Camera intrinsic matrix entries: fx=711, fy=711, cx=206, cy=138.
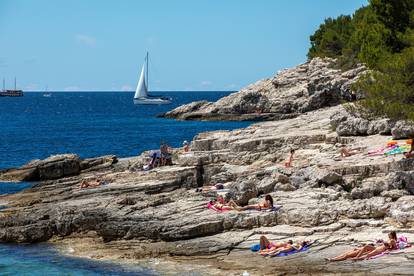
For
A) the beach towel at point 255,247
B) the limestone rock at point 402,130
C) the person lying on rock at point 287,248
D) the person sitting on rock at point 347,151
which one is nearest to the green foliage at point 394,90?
the person sitting on rock at point 347,151

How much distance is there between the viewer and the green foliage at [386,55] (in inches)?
1190

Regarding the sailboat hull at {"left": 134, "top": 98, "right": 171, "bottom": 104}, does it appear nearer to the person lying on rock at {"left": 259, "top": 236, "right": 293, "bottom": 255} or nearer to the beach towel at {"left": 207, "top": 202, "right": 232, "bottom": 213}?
the beach towel at {"left": 207, "top": 202, "right": 232, "bottom": 213}

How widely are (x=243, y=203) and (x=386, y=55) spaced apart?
15.2m

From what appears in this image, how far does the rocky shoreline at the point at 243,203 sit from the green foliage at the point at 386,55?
95.9 inches

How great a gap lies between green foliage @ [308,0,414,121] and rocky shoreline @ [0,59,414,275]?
2437mm

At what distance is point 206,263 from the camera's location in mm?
24703

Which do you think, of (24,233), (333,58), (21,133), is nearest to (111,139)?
(21,133)

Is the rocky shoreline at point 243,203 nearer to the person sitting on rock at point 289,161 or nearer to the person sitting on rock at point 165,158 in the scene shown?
the person sitting on rock at point 289,161

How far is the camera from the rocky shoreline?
2450 centimetres

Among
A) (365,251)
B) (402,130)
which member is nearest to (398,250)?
(365,251)

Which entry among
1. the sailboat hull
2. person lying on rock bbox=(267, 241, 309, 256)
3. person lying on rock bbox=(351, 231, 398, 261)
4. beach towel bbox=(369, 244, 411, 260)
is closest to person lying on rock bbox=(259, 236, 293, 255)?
person lying on rock bbox=(267, 241, 309, 256)

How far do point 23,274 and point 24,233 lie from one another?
5.64 m

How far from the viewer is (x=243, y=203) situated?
29328mm

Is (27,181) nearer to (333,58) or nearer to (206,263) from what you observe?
(206,263)
